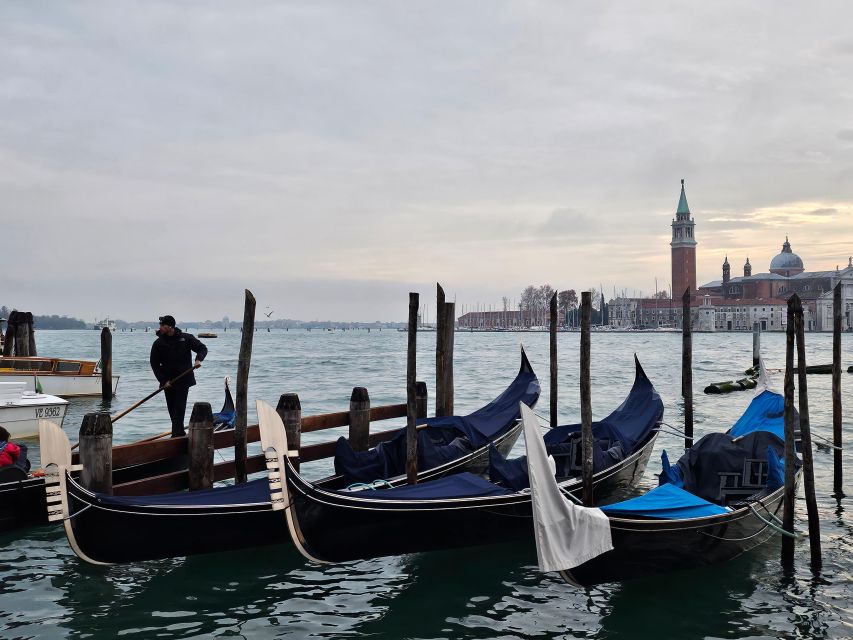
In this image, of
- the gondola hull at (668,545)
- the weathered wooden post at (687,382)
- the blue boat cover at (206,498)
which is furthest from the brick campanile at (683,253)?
the blue boat cover at (206,498)

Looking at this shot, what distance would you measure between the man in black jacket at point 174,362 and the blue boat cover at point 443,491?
9.95 feet

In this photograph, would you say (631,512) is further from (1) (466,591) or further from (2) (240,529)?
(2) (240,529)

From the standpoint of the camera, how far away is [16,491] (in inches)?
249

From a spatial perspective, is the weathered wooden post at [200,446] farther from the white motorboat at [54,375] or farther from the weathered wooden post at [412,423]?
the white motorboat at [54,375]

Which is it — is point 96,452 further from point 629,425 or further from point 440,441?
point 629,425

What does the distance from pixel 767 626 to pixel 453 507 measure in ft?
7.52

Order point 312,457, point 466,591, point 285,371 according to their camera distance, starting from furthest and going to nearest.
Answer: point 285,371 < point 312,457 < point 466,591

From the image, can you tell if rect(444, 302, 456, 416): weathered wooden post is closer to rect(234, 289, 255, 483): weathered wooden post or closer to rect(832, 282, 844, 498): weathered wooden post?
rect(234, 289, 255, 483): weathered wooden post

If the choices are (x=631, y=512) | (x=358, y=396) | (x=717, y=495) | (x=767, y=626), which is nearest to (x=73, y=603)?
(x=358, y=396)

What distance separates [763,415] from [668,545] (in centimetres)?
394

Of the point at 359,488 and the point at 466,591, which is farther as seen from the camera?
the point at 359,488

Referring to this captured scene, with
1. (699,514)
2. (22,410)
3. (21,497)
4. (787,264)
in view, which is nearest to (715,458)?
(699,514)

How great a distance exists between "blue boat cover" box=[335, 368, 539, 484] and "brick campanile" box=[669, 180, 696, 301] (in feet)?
344

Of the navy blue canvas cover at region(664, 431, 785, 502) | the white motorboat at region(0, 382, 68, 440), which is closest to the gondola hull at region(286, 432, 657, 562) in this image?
the navy blue canvas cover at region(664, 431, 785, 502)
